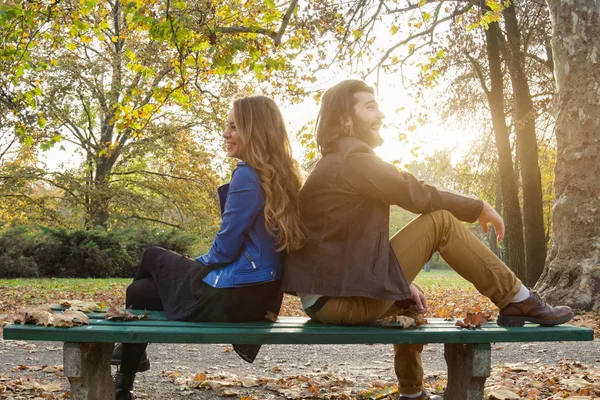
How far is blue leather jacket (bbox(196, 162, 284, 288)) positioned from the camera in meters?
3.11

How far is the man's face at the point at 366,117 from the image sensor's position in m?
3.27

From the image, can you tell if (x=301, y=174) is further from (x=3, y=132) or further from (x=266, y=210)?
(x=3, y=132)

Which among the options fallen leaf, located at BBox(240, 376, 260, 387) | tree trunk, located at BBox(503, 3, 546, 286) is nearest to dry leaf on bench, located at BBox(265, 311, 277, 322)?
fallen leaf, located at BBox(240, 376, 260, 387)

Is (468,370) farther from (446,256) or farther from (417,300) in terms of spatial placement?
(446,256)

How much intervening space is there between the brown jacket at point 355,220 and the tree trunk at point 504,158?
10677 millimetres

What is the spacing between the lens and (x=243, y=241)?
3152 mm

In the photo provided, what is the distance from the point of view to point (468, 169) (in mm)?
19031

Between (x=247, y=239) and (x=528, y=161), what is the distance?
11021mm

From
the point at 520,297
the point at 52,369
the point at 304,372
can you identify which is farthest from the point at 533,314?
the point at 52,369

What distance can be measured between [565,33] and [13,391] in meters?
7.49

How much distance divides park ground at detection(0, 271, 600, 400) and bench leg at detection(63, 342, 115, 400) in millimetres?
1015

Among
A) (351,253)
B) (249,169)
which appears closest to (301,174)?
(249,169)

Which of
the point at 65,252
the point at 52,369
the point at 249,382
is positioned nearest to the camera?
the point at 249,382

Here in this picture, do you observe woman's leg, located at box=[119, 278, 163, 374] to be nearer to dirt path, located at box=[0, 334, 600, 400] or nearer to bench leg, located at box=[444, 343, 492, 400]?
dirt path, located at box=[0, 334, 600, 400]
